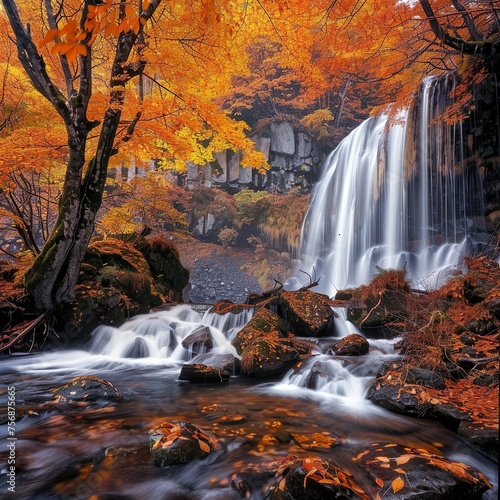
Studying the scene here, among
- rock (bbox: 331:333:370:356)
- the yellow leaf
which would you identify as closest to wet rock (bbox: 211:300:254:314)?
rock (bbox: 331:333:370:356)

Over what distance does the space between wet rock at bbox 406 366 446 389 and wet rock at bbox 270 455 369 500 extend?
2.38m

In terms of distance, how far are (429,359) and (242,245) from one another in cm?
1919

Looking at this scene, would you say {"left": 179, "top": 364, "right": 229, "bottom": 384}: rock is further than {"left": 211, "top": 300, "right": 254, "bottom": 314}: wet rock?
No

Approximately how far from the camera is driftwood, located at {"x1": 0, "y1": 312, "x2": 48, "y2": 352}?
266 inches

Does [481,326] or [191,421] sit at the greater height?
[481,326]

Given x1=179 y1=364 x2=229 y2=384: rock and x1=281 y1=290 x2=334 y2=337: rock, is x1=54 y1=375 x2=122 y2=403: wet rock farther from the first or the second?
x1=281 y1=290 x2=334 y2=337: rock

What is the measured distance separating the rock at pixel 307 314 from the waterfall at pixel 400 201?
8.90 ft

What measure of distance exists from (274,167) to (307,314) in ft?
58.5

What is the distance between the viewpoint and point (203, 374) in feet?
18.4

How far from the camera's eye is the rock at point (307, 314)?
316 inches

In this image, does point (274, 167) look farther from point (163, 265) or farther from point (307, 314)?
point (307, 314)

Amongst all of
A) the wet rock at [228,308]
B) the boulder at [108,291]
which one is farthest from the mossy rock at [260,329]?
the boulder at [108,291]

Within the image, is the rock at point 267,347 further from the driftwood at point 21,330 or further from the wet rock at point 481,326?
the driftwood at point 21,330

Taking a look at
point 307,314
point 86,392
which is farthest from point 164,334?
point 86,392
